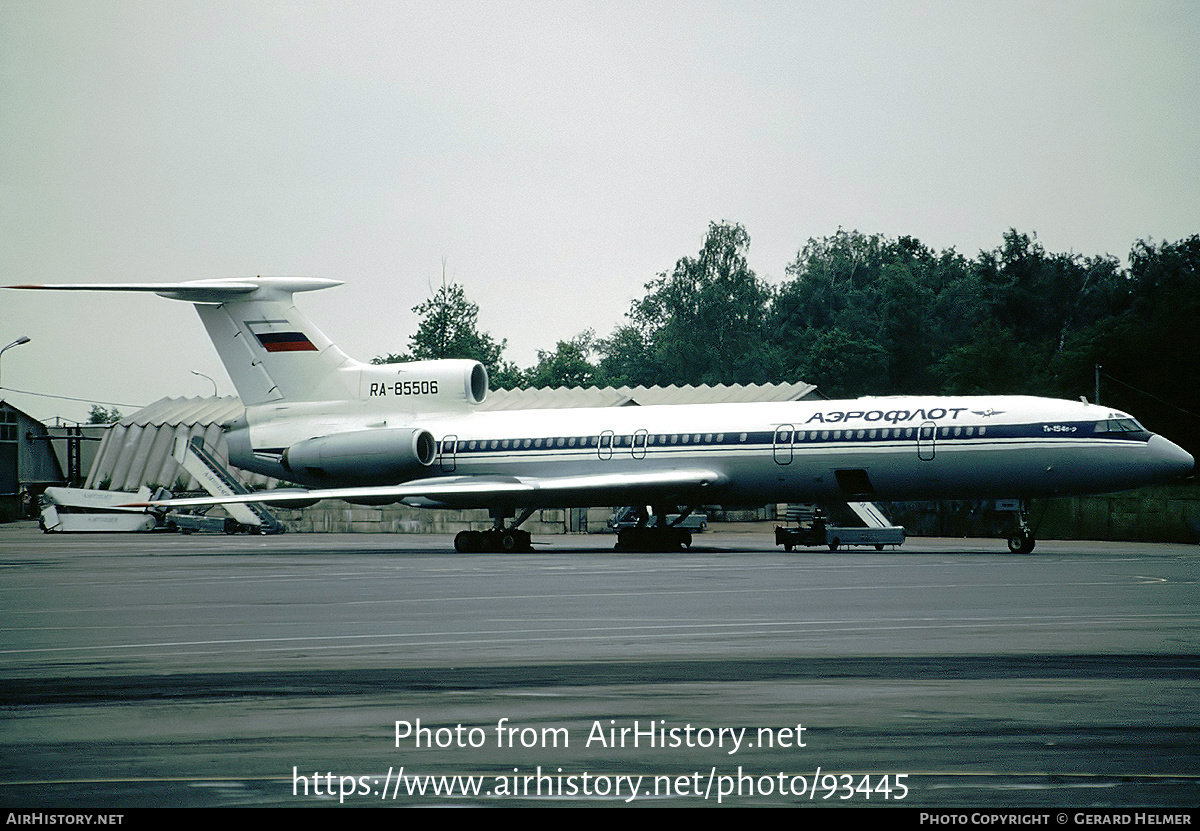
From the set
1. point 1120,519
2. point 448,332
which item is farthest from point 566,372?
point 1120,519

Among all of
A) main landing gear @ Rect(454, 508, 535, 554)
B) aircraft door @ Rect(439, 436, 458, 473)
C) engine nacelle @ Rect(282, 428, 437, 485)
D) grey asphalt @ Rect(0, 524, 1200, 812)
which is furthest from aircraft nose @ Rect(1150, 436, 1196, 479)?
engine nacelle @ Rect(282, 428, 437, 485)

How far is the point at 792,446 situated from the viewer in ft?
110

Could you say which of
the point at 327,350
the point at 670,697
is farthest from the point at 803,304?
the point at 670,697

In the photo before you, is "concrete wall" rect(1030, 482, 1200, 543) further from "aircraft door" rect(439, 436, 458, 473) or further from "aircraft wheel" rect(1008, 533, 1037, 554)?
"aircraft door" rect(439, 436, 458, 473)

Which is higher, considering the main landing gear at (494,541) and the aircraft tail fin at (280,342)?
the aircraft tail fin at (280,342)

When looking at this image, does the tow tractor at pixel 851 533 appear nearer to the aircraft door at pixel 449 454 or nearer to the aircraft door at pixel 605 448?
the aircraft door at pixel 605 448

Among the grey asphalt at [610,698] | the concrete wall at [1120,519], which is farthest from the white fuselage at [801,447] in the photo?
the grey asphalt at [610,698]

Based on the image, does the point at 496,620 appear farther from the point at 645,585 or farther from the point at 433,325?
the point at 433,325

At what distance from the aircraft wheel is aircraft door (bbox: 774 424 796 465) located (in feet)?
18.6

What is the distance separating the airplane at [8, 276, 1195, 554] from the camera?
1233 inches

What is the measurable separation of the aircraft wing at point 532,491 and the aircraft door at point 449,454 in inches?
26.2

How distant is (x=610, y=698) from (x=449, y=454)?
2952 centimetres

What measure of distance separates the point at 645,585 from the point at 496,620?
6.49 meters

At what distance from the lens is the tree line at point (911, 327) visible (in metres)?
60.2
